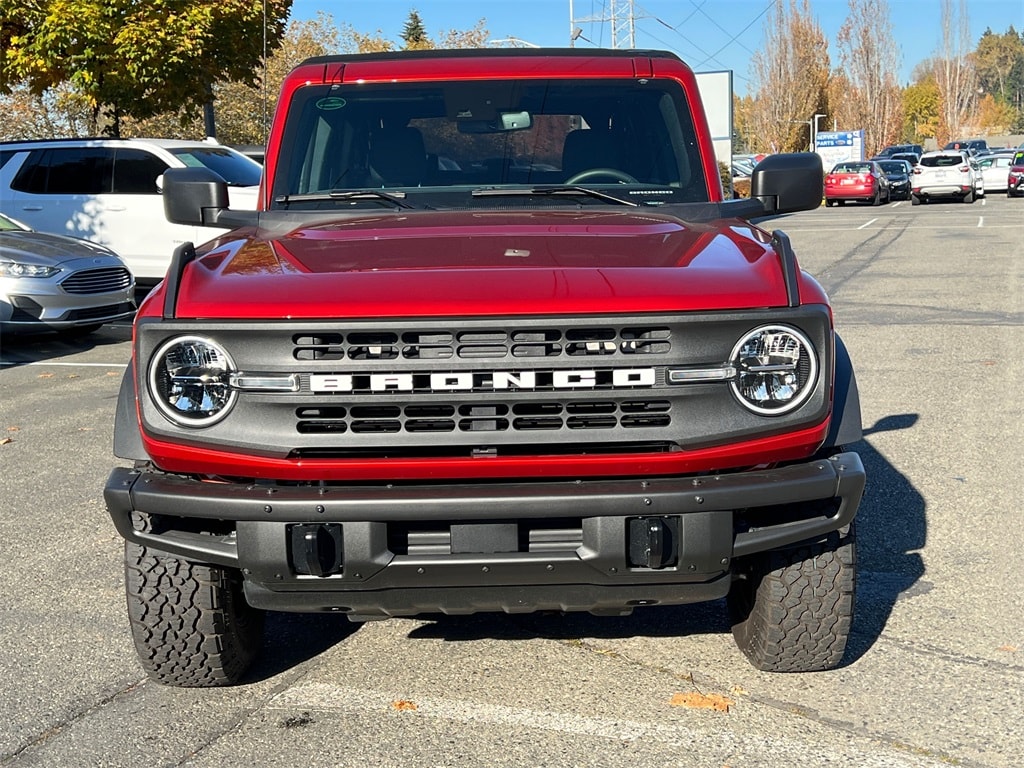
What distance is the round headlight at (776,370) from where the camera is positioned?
3.35 m

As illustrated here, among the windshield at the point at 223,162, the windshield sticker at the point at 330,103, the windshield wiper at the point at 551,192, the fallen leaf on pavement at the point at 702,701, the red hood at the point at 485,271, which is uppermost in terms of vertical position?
the windshield at the point at 223,162

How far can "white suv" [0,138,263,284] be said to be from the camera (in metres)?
14.3

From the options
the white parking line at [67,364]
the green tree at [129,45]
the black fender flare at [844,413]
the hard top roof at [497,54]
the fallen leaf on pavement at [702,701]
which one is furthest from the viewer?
the green tree at [129,45]

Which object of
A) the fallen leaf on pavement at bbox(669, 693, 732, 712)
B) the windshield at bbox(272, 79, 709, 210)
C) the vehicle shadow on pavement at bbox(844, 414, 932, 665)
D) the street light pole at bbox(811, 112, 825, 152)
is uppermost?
the street light pole at bbox(811, 112, 825, 152)

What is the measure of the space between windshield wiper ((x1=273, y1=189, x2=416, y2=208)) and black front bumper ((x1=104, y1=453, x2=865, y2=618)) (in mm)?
1473

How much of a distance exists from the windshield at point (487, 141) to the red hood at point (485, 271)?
0.54m

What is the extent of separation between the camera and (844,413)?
3.54 m

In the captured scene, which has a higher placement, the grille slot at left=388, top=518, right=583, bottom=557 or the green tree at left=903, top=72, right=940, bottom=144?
the green tree at left=903, top=72, right=940, bottom=144

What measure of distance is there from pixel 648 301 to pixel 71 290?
9416mm

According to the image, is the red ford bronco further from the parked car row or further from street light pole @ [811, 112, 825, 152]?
street light pole @ [811, 112, 825, 152]

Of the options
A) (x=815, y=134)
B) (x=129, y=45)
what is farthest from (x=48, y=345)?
(x=815, y=134)

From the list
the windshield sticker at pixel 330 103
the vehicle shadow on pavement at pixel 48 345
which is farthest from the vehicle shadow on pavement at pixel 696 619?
the vehicle shadow on pavement at pixel 48 345

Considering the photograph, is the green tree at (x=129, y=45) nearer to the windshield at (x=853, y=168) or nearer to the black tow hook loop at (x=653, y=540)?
the black tow hook loop at (x=653, y=540)

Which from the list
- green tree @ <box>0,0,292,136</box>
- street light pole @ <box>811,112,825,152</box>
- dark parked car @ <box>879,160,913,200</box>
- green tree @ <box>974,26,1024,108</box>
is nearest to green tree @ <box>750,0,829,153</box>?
street light pole @ <box>811,112,825,152</box>
